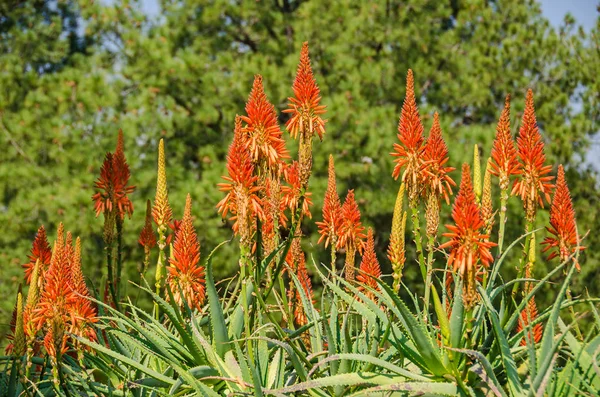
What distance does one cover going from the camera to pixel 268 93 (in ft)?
41.5

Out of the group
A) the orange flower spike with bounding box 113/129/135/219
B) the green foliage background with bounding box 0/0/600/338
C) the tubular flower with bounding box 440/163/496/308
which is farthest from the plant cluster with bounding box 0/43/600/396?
the green foliage background with bounding box 0/0/600/338

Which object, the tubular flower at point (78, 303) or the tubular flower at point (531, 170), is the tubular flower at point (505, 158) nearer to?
the tubular flower at point (531, 170)

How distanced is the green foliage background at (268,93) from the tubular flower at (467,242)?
8.97 meters

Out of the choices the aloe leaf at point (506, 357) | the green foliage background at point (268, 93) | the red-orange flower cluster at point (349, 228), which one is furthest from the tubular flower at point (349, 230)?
the green foliage background at point (268, 93)

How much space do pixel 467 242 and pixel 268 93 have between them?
33.9 ft

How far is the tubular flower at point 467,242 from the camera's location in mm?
2514

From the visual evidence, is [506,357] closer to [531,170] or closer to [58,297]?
[531,170]

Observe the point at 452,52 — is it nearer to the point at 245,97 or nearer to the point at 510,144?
the point at 245,97

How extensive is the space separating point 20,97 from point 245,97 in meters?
5.03

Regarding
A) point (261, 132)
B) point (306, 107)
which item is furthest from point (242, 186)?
point (306, 107)

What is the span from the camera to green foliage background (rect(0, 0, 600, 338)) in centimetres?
1235

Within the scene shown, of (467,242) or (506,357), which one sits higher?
(467,242)

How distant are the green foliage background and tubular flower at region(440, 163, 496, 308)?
353 inches

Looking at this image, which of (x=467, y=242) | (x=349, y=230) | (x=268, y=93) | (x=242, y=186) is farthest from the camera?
(x=268, y=93)
